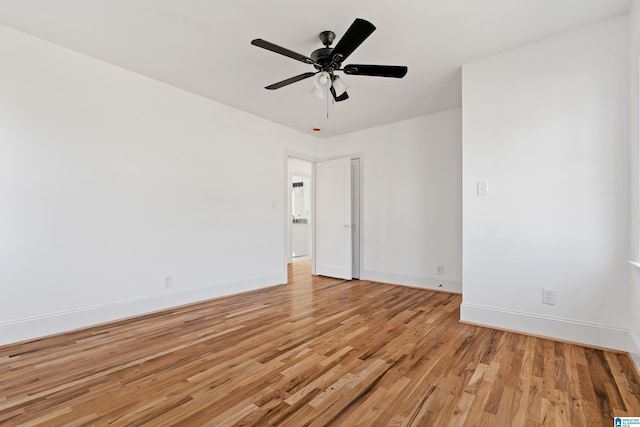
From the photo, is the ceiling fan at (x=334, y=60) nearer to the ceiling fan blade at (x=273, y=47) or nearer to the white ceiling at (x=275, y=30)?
the ceiling fan blade at (x=273, y=47)

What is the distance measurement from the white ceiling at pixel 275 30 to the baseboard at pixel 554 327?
8.10ft

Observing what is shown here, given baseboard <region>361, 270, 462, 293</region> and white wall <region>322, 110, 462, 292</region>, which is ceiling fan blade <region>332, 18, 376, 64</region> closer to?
white wall <region>322, 110, 462, 292</region>

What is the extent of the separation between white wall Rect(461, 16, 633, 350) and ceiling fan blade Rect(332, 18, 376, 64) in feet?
5.04

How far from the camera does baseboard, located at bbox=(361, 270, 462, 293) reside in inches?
167

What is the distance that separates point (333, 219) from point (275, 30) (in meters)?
3.45

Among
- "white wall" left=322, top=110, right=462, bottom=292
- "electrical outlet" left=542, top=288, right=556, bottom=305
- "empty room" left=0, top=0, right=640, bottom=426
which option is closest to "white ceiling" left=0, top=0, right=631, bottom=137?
"empty room" left=0, top=0, right=640, bottom=426

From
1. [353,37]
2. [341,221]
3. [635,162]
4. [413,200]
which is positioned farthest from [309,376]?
[341,221]

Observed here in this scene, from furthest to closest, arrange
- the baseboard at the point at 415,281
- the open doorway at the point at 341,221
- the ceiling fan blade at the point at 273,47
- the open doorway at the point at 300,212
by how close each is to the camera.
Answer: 1. the open doorway at the point at 300,212
2. the open doorway at the point at 341,221
3. the baseboard at the point at 415,281
4. the ceiling fan blade at the point at 273,47

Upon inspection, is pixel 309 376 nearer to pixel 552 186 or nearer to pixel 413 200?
pixel 552 186

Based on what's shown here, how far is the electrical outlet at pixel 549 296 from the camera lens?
2568 mm

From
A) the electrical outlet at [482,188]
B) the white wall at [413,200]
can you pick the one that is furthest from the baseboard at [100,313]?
the electrical outlet at [482,188]

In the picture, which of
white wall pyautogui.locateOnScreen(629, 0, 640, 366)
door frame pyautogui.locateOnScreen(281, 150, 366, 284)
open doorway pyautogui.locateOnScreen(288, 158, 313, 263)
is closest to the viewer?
white wall pyautogui.locateOnScreen(629, 0, 640, 366)

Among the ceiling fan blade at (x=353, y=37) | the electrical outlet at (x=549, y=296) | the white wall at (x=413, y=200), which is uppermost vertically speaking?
the ceiling fan blade at (x=353, y=37)

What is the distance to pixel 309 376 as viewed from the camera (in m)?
1.94
